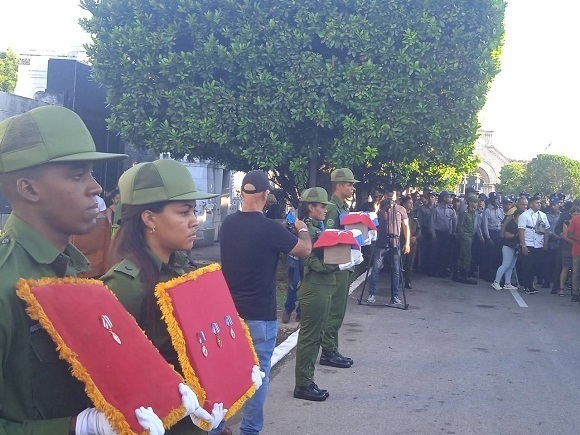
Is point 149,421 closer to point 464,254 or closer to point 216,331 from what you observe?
point 216,331

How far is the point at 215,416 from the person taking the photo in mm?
2072

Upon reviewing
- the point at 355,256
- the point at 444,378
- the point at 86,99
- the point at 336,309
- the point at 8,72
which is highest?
the point at 8,72

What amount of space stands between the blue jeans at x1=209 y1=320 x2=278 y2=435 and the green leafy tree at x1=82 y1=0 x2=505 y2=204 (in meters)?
7.27

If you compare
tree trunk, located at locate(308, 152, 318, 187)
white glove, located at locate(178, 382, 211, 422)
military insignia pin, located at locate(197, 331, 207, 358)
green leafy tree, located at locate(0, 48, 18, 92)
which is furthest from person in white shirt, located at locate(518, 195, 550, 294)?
green leafy tree, located at locate(0, 48, 18, 92)

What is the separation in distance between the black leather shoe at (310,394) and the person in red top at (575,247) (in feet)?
26.6

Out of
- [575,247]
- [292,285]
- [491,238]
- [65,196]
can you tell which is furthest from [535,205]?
[65,196]

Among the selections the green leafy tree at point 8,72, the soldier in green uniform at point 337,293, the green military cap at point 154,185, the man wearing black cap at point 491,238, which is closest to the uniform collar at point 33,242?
the green military cap at point 154,185

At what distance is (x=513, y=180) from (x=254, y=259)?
6378 centimetres

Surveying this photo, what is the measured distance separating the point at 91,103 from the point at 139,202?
472 inches

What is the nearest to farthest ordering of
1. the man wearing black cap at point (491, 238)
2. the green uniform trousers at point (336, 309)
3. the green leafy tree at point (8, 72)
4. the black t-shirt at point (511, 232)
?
1. the green uniform trousers at point (336, 309)
2. the black t-shirt at point (511, 232)
3. the man wearing black cap at point (491, 238)
4. the green leafy tree at point (8, 72)

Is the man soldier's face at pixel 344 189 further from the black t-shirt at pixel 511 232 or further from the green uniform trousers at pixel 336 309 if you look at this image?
the black t-shirt at pixel 511 232

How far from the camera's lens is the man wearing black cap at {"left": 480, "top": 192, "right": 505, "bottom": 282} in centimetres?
1493

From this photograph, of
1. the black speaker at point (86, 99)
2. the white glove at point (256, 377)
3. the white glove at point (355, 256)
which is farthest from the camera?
the black speaker at point (86, 99)

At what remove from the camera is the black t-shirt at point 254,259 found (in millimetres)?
4207
